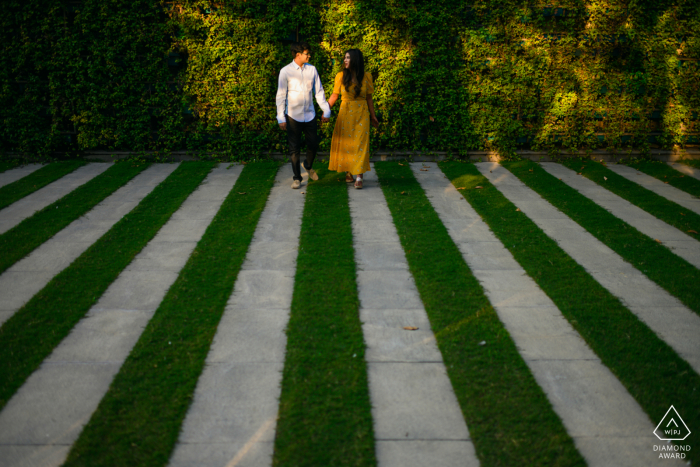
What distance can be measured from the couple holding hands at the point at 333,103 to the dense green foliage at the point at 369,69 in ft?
5.63

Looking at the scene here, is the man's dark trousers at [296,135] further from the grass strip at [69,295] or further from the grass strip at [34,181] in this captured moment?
the grass strip at [34,181]

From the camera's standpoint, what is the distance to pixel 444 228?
605cm

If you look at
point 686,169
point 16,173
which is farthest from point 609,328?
point 16,173

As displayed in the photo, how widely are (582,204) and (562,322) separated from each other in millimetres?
3530

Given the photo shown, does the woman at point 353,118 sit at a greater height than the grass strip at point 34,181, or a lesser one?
greater

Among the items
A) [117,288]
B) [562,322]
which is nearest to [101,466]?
[117,288]

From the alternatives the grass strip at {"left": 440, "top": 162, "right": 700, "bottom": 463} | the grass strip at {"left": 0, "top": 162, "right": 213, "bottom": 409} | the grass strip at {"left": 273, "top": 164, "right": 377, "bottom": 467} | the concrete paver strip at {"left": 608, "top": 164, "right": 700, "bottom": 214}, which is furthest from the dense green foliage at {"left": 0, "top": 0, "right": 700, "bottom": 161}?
the grass strip at {"left": 273, "top": 164, "right": 377, "bottom": 467}

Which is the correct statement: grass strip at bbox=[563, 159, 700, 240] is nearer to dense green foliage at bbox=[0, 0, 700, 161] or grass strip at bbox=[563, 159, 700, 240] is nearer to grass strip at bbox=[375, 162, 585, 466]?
dense green foliage at bbox=[0, 0, 700, 161]

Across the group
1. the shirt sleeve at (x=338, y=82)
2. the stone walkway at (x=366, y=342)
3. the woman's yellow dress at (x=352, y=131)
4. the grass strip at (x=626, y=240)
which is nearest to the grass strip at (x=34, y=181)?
the stone walkway at (x=366, y=342)

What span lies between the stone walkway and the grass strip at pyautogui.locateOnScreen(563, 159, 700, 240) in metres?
0.25

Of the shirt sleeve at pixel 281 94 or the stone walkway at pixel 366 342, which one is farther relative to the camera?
the shirt sleeve at pixel 281 94
